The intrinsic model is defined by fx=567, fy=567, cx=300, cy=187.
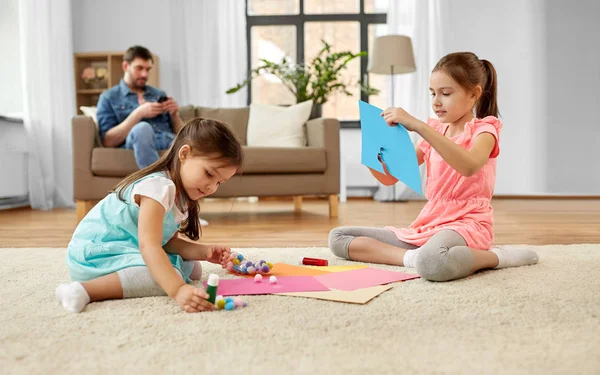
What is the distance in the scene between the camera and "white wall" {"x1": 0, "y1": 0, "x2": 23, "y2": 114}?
429 centimetres

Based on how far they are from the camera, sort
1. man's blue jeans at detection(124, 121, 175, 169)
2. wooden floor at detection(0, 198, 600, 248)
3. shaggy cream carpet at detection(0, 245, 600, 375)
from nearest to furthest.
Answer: shaggy cream carpet at detection(0, 245, 600, 375) → wooden floor at detection(0, 198, 600, 248) → man's blue jeans at detection(124, 121, 175, 169)

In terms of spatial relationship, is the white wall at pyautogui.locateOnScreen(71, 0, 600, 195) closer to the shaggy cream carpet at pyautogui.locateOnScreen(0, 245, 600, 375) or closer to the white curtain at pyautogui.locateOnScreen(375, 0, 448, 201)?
the white curtain at pyautogui.locateOnScreen(375, 0, 448, 201)

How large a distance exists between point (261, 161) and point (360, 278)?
72.7 inches

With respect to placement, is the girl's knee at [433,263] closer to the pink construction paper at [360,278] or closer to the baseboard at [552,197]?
the pink construction paper at [360,278]

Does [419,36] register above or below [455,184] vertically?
above

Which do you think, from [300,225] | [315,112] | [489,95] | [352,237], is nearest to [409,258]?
[352,237]

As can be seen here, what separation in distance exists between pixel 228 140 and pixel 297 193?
79.1 inches

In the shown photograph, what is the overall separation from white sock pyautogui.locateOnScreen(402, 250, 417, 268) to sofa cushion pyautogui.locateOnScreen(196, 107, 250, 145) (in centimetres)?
229

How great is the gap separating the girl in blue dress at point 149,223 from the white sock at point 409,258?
545 millimetres

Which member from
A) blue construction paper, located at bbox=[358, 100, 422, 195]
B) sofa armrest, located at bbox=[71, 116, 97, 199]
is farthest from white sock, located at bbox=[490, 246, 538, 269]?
sofa armrest, located at bbox=[71, 116, 97, 199]

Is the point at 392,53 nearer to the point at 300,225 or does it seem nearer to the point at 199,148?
the point at 300,225

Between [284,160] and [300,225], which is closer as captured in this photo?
[300,225]

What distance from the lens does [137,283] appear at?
3.63ft

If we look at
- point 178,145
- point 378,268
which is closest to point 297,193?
point 378,268
